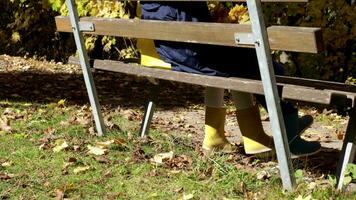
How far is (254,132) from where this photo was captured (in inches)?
156

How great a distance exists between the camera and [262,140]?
3.99 m

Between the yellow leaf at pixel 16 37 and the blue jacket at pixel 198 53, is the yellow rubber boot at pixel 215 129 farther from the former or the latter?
the yellow leaf at pixel 16 37

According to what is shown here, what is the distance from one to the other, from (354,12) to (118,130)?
3352 millimetres

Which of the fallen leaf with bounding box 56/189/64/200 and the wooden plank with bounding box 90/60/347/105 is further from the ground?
the wooden plank with bounding box 90/60/347/105

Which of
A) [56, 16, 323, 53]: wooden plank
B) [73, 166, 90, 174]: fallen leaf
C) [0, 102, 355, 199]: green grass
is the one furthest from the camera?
[73, 166, 90, 174]: fallen leaf

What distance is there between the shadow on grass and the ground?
0.01m

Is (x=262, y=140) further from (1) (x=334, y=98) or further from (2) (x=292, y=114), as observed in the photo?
(1) (x=334, y=98)

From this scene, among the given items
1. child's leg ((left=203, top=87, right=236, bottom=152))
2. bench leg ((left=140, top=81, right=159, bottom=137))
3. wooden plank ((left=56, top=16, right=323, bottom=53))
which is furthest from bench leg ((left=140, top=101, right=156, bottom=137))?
wooden plank ((left=56, top=16, right=323, bottom=53))

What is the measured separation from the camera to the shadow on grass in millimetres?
7252

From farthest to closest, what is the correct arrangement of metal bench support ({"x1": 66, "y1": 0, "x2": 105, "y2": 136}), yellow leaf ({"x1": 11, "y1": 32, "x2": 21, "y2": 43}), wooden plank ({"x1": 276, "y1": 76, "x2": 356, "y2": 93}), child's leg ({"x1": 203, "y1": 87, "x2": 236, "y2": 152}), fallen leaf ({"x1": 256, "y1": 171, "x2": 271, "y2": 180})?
yellow leaf ({"x1": 11, "y1": 32, "x2": 21, "y2": 43}), metal bench support ({"x1": 66, "y1": 0, "x2": 105, "y2": 136}), child's leg ({"x1": 203, "y1": 87, "x2": 236, "y2": 152}), wooden plank ({"x1": 276, "y1": 76, "x2": 356, "y2": 93}), fallen leaf ({"x1": 256, "y1": 171, "x2": 271, "y2": 180})

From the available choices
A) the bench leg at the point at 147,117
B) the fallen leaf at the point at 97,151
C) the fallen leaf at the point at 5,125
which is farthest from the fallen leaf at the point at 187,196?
the fallen leaf at the point at 5,125

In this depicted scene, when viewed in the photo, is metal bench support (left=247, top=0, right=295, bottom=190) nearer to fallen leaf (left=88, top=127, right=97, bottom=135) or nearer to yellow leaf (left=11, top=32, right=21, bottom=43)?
fallen leaf (left=88, top=127, right=97, bottom=135)

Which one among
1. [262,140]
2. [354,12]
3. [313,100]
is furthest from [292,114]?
[354,12]

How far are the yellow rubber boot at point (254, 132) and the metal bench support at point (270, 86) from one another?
0.67m
